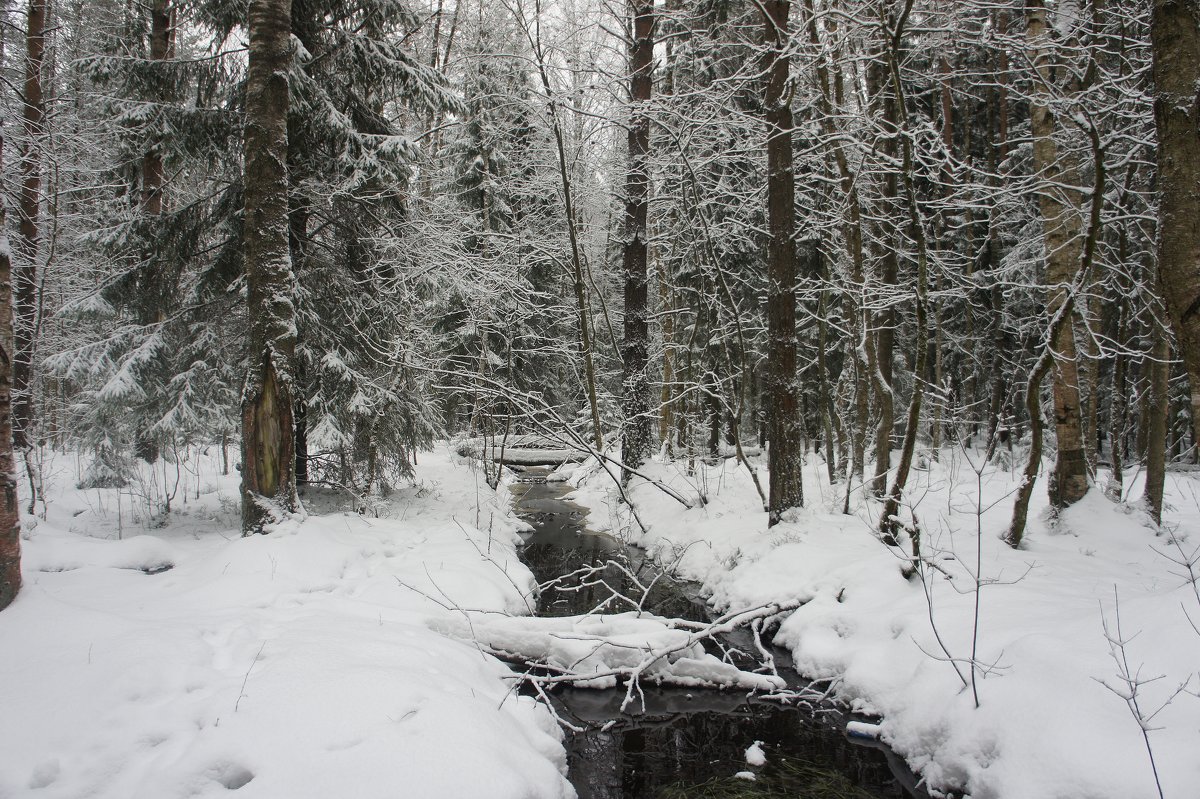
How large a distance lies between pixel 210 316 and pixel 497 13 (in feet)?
35.2

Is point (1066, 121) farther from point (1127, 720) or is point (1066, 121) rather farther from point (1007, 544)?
point (1127, 720)

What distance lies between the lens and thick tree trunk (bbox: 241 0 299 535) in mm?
6137

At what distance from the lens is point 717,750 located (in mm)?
4047

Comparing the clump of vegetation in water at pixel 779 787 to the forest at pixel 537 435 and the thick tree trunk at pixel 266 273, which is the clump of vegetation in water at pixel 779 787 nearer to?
the forest at pixel 537 435

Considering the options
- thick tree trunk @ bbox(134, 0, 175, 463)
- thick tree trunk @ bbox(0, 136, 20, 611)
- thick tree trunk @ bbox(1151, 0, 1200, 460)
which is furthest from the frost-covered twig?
thick tree trunk @ bbox(134, 0, 175, 463)

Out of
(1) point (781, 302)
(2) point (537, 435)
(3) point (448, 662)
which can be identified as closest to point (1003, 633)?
(3) point (448, 662)

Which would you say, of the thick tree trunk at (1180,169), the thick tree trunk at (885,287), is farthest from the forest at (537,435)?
the thick tree trunk at (885,287)

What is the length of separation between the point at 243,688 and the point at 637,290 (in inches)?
365

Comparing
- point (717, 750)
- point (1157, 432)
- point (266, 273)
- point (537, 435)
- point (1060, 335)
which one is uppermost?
point (266, 273)

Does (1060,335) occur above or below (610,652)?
above

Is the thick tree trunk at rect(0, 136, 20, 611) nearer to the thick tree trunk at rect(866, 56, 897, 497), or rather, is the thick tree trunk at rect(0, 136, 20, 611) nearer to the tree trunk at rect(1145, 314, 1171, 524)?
the thick tree trunk at rect(866, 56, 897, 497)

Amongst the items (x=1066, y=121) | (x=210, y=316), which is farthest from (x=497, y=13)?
(x=1066, y=121)

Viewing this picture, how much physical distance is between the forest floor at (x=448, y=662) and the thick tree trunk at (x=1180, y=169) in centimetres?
141

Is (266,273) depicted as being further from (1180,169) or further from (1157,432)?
(1157,432)
